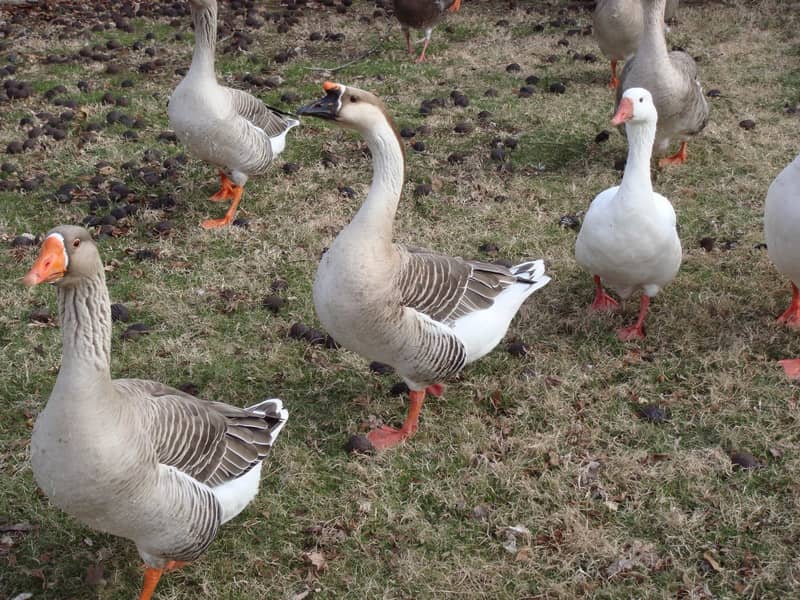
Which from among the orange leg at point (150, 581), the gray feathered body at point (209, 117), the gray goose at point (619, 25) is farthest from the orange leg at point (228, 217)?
the gray goose at point (619, 25)

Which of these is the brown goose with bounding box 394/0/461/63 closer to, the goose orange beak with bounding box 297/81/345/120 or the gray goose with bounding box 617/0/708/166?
the gray goose with bounding box 617/0/708/166

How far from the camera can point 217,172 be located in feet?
22.5

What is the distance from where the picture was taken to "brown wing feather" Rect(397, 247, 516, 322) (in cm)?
393

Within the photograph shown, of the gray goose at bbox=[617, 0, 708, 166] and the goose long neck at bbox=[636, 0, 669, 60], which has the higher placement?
the goose long neck at bbox=[636, 0, 669, 60]

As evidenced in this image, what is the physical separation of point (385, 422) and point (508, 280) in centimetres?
107

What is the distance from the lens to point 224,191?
21.2 ft

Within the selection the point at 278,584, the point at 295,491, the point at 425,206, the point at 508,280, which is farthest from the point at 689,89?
the point at 278,584

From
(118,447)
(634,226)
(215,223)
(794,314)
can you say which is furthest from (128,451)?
(794,314)

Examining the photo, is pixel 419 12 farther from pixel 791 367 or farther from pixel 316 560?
pixel 316 560

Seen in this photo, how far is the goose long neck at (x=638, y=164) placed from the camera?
4457mm

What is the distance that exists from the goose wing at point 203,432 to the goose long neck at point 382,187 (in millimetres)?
977

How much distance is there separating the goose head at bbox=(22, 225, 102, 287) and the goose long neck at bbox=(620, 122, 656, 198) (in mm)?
3020

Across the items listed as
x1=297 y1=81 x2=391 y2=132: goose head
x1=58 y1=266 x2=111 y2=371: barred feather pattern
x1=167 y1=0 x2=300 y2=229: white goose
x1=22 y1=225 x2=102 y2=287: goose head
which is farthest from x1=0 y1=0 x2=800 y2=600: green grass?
x1=297 y1=81 x2=391 y2=132: goose head

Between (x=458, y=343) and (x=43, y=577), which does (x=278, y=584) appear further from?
(x=458, y=343)
